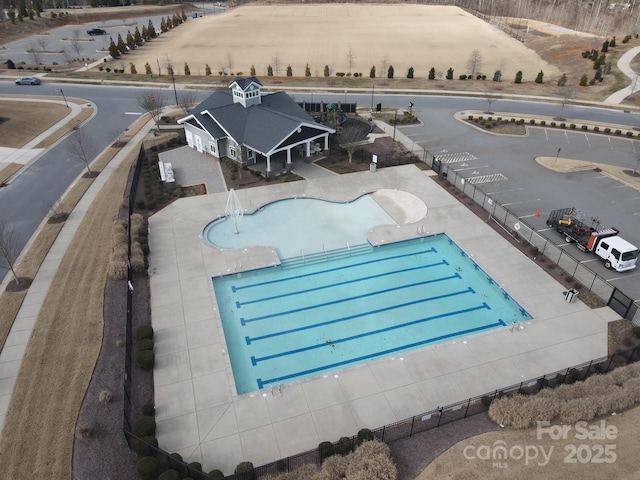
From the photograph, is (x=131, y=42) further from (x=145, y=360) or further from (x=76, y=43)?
(x=145, y=360)

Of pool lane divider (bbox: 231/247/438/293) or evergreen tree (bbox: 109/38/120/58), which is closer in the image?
pool lane divider (bbox: 231/247/438/293)

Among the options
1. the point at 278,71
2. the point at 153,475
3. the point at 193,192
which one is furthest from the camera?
the point at 278,71

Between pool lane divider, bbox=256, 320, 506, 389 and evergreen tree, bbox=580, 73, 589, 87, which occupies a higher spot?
evergreen tree, bbox=580, 73, 589, 87

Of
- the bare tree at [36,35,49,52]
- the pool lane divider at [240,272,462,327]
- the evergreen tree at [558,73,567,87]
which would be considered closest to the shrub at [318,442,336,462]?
the pool lane divider at [240,272,462,327]

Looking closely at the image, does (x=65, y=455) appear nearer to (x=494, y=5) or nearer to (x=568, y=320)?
(x=568, y=320)

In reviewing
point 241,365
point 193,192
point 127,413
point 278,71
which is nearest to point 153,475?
point 127,413

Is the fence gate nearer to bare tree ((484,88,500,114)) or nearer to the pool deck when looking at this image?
the pool deck
